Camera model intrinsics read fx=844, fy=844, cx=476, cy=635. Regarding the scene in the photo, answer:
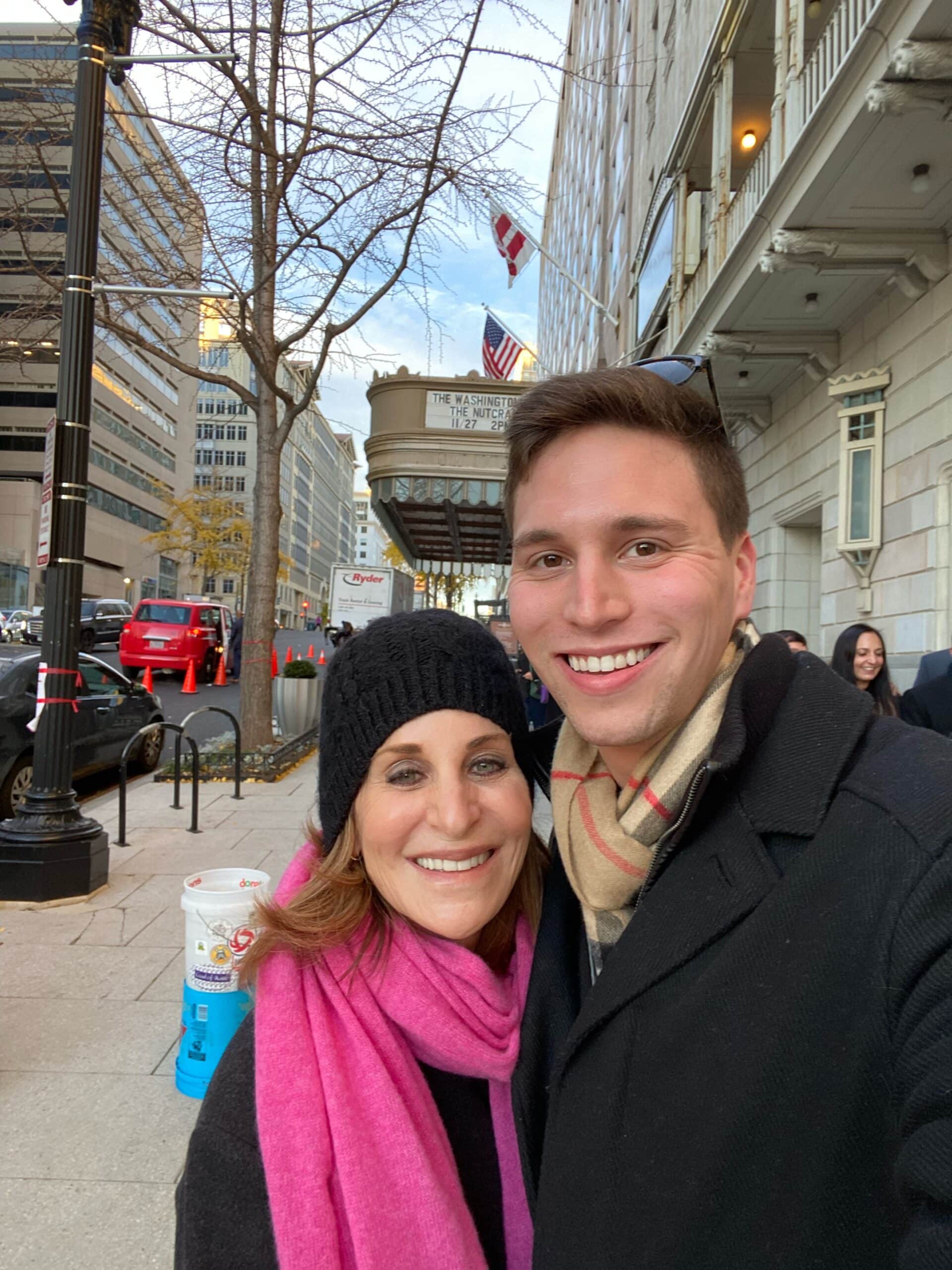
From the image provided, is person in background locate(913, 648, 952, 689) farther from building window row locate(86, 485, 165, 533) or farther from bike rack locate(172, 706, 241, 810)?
building window row locate(86, 485, 165, 533)

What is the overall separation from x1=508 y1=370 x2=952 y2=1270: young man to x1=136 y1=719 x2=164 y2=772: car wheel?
33.2ft

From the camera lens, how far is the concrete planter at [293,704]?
1298 centimetres

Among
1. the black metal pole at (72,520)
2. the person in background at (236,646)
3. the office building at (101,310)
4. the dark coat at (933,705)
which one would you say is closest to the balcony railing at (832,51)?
the dark coat at (933,705)

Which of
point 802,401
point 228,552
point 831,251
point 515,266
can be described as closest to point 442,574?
point 228,552

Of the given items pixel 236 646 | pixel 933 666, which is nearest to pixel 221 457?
pixel 236 646

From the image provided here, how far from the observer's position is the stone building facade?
22.5ft

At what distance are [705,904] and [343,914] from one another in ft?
2.93

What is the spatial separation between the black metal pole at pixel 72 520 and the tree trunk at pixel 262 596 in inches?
188

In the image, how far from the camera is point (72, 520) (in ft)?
18.9

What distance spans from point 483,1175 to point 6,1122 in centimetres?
236

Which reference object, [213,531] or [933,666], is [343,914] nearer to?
[933,666]

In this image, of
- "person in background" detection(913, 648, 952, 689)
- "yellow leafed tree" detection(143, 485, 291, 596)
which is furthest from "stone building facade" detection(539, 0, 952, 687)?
"yellow leafed tree" detection(143, 485, 291, 596)

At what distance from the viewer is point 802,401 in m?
11.2

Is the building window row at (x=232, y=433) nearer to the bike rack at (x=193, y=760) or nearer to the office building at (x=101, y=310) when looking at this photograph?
the office building at (x=101, y=310)
